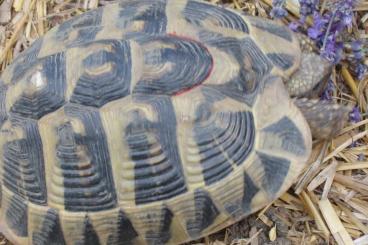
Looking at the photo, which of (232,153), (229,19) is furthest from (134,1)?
(232,153)

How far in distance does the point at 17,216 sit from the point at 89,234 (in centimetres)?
31

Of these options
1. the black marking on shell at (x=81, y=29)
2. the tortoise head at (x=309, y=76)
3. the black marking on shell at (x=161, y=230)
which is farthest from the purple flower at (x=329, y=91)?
the black marking on shell at (x=81, y=29)

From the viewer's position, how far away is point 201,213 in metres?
2.69

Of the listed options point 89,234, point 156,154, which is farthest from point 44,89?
point 89,234

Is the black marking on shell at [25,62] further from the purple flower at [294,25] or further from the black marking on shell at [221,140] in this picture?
the purple flower at [294,25]

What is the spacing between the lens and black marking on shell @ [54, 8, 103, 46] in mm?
2723

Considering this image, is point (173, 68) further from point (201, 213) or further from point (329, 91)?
point (329, 91)

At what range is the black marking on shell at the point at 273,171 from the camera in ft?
8.80

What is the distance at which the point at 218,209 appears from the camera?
2691 millimetres

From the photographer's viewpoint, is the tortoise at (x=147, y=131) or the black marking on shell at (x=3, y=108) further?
the black marking on shell at (x=3, y=108)

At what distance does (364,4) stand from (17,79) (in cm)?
161

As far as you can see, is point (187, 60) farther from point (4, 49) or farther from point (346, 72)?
point (4, 49)

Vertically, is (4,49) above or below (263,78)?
below

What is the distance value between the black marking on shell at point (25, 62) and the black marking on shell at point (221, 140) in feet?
2.28
